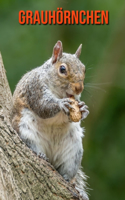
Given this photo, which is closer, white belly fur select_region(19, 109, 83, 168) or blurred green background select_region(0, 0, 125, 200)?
white belly fur select_region(19, 109, 83, 168)

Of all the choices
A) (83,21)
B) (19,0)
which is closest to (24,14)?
(19,0)

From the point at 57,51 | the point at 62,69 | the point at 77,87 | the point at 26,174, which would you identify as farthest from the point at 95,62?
the point at 26,174

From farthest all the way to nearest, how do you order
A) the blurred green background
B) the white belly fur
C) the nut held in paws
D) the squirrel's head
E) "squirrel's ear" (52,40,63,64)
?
the blurred green background < "squirrel's ear" (52,40,63,64) < the white belly fur < the squirrel's head < the nut held in paws

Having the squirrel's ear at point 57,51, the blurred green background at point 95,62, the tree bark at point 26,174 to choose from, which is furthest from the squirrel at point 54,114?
the blurred green background at point 95,62

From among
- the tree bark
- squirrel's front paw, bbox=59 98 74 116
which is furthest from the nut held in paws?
the tree bark

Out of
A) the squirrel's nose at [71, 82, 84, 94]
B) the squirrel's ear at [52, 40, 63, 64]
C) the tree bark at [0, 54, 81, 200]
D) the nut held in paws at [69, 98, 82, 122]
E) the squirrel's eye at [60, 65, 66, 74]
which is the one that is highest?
the squirrel's ear at [52, 40, 63, 64]

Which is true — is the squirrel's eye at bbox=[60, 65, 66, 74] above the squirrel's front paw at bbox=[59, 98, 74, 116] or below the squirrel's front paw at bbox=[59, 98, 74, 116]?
above

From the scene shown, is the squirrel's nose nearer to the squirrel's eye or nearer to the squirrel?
the squirrel

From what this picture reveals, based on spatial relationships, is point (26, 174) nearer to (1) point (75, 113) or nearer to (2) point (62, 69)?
(1) point (75, 113)
